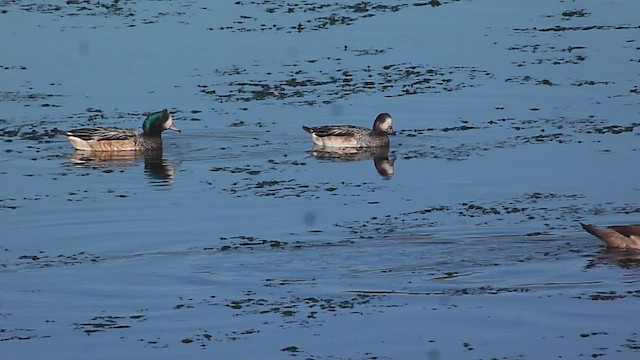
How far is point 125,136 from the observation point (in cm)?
2062

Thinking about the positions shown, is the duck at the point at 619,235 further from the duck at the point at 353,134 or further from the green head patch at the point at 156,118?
the green head patch at the point at 156,118

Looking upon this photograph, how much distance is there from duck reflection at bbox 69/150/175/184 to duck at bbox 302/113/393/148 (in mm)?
1784

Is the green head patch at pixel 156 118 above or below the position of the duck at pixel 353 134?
above

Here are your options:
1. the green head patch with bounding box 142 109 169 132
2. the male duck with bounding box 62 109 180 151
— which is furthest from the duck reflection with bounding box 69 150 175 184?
the green head patch with bounding box 142 109 169 132

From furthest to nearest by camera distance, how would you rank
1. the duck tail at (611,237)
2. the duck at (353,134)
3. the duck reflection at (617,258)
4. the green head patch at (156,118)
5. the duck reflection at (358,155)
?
the green head patch at (156,118) → the duck at (353,134) → the duck reflection at (358,155) → the duck tail at (611,237) → the duck reflection at (617,258)

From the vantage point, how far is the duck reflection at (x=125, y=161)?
19.3 metres

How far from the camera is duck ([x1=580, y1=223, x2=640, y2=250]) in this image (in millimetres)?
14578

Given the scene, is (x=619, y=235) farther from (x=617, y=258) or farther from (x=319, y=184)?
(x=319, y=184)

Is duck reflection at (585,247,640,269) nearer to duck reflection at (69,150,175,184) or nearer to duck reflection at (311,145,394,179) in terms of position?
duck reflection at (311,145,394,179)

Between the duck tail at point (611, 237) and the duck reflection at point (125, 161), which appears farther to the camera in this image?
the duck reflection at point (125, 161)

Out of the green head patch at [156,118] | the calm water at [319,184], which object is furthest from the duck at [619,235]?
the green head patch at [156,118]

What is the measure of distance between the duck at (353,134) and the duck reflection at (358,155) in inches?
2.6

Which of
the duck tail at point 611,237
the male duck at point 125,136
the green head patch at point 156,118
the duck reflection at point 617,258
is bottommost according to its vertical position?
the duck reflection at point 617,258

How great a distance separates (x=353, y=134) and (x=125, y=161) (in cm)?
276
